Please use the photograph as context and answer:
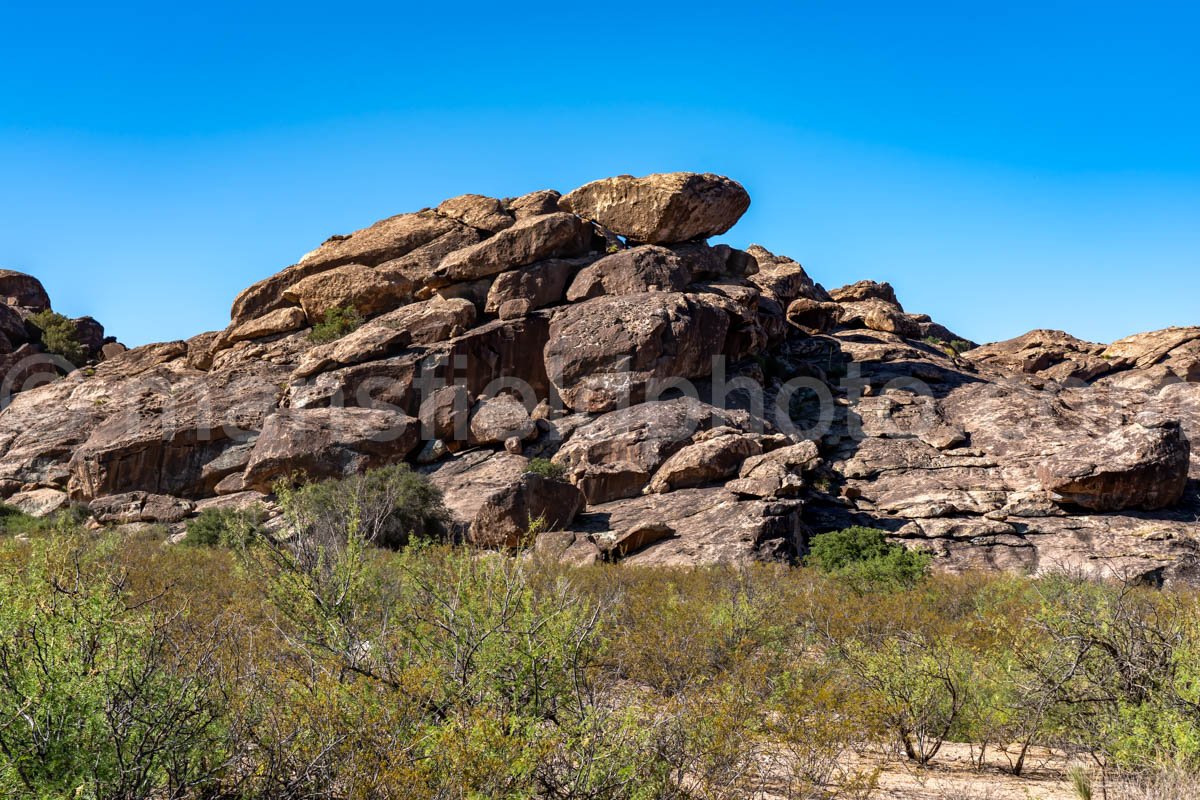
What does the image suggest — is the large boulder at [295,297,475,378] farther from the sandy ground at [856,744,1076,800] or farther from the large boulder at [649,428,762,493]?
the sandy ground at [856,744,1076,800]

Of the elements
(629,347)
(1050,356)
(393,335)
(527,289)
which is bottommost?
(629,347)

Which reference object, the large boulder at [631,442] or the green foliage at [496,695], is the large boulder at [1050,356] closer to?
the large boulder at [631,442]

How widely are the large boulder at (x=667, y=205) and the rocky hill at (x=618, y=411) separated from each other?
4.2 inches

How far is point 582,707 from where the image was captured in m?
5.27

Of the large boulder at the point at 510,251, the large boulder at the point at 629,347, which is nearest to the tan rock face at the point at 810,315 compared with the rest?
the large boulder at the point at 629,347

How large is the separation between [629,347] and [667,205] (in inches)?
388

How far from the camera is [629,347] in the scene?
29.6 metres

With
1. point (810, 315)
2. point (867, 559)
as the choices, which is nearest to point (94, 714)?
point (867, 559)

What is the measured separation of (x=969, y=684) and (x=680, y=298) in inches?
953

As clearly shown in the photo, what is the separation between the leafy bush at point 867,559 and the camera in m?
17.5

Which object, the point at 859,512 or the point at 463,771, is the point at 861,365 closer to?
the point at 859,512

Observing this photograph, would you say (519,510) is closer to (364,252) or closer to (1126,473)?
(1126,473)

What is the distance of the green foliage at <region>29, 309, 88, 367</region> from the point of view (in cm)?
4141

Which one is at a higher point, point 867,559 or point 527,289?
point 527,289
